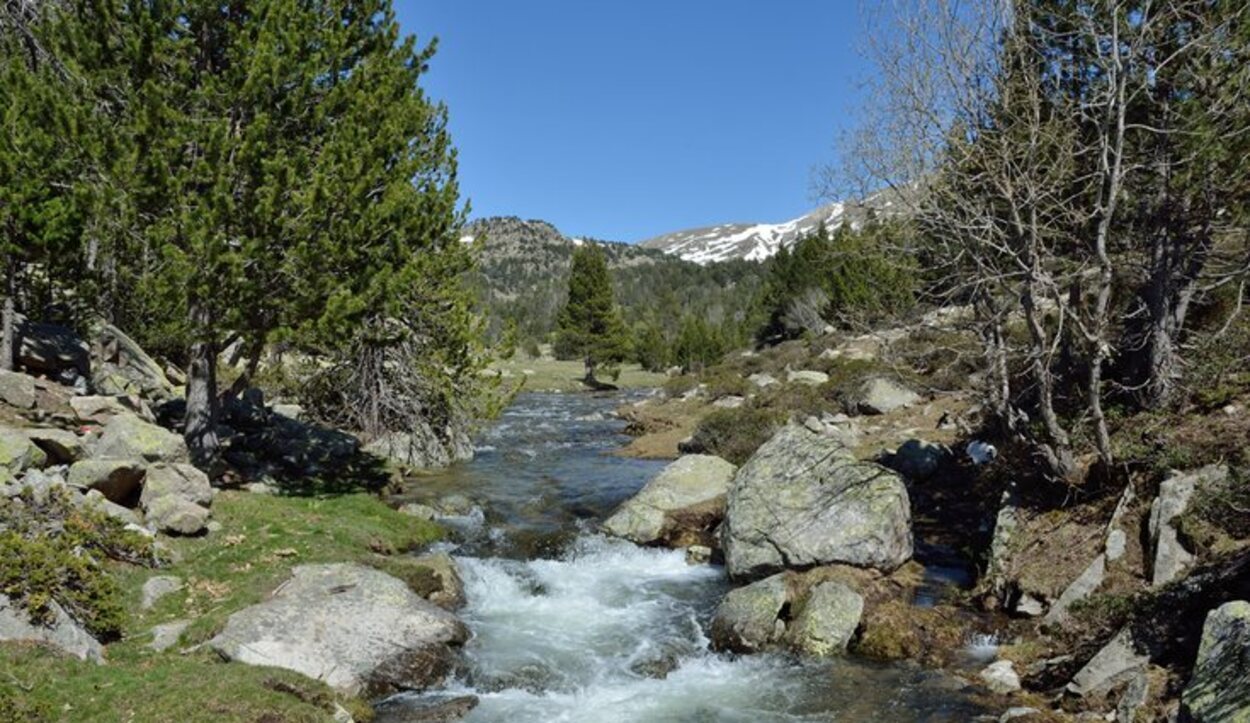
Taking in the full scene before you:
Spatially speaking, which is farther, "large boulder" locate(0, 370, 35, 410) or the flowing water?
"large boulder" locate(0, 370, 35, 410)

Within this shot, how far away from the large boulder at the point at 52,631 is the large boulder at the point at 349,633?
144cm

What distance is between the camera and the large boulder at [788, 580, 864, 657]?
41.2ft

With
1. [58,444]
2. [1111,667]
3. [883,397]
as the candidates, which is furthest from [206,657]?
[883,397]

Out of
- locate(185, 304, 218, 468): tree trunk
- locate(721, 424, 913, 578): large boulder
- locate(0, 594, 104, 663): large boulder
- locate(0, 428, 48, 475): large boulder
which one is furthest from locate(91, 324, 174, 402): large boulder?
locate(721, 424, 913, 578): large boulder

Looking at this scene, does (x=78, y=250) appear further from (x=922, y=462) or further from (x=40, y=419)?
(x=922, y=462)

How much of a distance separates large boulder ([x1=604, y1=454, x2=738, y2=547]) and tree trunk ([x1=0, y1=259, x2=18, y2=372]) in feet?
47.0

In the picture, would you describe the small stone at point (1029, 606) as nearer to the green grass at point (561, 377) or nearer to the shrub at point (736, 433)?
the shrub at point (736, 433)

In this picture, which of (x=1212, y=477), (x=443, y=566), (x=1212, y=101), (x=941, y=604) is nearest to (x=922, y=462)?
(x=941, y=604)

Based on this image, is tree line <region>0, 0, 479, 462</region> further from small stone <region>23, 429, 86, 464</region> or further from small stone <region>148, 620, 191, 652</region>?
small stone <region>148, 620, 191, 652</region>

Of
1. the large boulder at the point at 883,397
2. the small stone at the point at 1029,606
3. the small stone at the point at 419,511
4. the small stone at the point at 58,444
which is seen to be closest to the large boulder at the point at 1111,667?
the small stone at the point at 1029,606

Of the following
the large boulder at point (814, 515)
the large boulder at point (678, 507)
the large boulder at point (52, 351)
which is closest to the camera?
the large boulder at point (814, 515)

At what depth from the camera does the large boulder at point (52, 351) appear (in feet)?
61.0

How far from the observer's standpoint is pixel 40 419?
16281 millimetres

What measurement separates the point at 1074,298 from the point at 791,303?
60.2m
